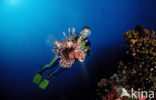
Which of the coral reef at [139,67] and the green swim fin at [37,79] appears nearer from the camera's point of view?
the coral reef at [139,67]

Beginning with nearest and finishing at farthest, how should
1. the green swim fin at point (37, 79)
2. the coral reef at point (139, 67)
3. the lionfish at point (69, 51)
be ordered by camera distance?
the coral reef at point (139, 67) → the lionfish at point (69, 51) → the green swim fin at point (37, 79)

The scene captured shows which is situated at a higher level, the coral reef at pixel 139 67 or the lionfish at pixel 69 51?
the lionfish at pixel 69 51

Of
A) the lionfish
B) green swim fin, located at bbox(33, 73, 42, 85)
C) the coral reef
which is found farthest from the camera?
green swim fin, located at bbox(33, 73, 42, 85)

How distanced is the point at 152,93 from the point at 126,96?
0.89 metres

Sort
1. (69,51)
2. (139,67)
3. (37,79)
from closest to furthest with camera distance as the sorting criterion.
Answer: (139,67) < (69,51) < (37,79)

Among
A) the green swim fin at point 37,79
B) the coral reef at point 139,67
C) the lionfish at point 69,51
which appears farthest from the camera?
the green swim fin at point 37,79

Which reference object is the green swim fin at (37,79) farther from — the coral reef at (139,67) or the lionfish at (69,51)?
the coral reef at (139,67)

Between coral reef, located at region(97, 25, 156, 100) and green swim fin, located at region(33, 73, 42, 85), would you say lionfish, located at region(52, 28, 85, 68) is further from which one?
green swim fin, located at region(33, 73, 42, 85)

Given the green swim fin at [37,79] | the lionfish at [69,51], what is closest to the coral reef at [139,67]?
the lionfish at [69,51]

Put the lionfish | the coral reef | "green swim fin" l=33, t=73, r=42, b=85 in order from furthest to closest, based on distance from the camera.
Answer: "green swim fin" l=33, t=73, r=42, b=85, the lionfish, the coral reef

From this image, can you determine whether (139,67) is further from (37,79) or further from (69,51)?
(37,79)

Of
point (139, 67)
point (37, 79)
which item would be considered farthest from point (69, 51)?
point (37, 79)

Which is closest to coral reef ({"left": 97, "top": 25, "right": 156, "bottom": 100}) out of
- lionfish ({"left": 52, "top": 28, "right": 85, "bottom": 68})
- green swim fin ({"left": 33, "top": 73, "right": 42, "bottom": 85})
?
lionfish ({"left": 52, "top": 28, "right": 85, "bottom": 68})

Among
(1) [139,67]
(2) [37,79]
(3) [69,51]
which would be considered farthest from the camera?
(2) [37,79]
